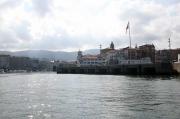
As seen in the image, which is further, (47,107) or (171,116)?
(47,107)

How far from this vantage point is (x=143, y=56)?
19650 centimetres

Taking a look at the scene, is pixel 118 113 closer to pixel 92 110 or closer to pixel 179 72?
pixel 92 110

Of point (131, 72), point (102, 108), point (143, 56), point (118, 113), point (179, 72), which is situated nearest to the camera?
point (118, 113)

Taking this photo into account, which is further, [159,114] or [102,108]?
[102,108]

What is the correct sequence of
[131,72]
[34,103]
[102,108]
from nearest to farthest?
[102,108], [34,103], [131,72]

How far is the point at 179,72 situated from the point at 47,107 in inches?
3536

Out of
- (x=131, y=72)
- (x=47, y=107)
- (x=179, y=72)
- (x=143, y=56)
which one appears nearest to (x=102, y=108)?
(x=47, y=107)

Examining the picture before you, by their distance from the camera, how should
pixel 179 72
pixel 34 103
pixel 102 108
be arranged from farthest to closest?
pixel 179 72 < pixel 34 103 < pixel 102 108

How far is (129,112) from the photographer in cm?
3709

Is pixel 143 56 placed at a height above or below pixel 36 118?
above

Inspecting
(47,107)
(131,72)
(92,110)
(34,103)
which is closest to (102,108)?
(92,110)

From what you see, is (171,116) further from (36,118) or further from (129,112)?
(36,118)

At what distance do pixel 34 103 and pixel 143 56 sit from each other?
154 m

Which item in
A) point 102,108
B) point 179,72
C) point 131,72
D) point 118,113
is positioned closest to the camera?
point 118,113
